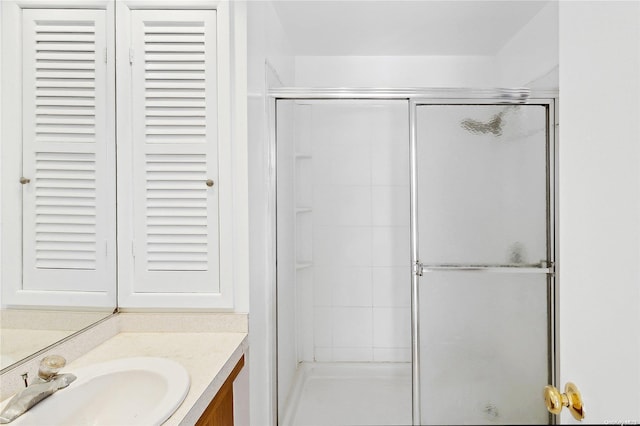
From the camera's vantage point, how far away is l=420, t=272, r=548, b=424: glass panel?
2.11 metres

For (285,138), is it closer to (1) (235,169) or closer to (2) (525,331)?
(1) (235,169)

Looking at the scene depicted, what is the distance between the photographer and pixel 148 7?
61.9 inches

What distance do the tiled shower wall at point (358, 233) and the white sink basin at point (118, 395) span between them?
195 cm

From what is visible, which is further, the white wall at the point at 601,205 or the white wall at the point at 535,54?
the white wall at the point at 535,54

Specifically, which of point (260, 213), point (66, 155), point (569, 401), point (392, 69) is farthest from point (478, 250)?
point (66, 155)

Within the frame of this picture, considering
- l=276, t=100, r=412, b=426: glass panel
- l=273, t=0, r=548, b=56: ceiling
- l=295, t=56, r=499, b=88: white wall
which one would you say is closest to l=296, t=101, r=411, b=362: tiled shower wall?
l=276, t=100, r=412, b=426: glass panel

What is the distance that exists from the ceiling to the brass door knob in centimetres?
201

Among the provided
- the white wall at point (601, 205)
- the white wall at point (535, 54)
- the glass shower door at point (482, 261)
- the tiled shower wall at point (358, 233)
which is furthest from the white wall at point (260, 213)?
the white wall at point (535, 54)

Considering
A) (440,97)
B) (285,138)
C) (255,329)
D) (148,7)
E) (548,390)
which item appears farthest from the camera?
(285,138)

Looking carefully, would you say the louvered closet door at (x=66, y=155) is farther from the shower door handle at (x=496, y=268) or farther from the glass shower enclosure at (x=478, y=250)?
the shower door handle at (x=496, y=268)

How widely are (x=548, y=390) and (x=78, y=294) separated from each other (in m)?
1.37

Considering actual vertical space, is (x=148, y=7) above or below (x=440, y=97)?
above

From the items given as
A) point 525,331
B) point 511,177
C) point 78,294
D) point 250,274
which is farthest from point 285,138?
point 525,331

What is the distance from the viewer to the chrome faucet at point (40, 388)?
36.4 inches
